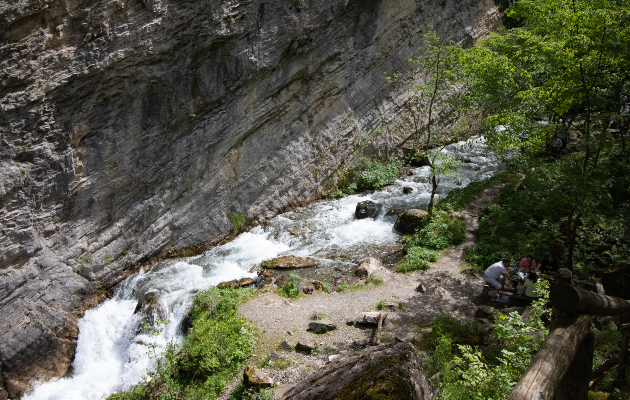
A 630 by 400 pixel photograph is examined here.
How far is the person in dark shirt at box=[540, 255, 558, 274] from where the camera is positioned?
1131cm

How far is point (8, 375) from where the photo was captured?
466 inches

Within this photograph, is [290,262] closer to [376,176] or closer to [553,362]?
[376,176]

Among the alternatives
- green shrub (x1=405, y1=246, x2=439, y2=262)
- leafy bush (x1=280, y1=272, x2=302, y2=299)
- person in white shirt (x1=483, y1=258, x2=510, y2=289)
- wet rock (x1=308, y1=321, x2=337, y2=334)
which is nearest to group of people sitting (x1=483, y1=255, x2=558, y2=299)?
person in white shirt (x1=483, y1=258, x2=510, y2=289)

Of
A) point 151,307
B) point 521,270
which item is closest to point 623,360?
point 521,270

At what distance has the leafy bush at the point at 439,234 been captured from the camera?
15375mm

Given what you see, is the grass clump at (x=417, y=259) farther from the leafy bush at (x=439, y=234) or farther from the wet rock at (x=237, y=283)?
the wet rock at (x=237, y=283)

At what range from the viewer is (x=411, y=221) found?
16.7 meters

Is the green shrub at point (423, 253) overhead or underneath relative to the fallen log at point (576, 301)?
underneath

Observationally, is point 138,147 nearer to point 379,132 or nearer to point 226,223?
point 226,223

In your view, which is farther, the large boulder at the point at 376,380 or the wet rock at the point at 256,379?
the wet rock at the point at 256,379

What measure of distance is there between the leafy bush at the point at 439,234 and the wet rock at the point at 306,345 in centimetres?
646

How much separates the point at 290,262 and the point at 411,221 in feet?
16.5

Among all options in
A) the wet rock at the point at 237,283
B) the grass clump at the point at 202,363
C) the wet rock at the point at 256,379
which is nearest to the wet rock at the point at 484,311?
the wet rock at the point at 256,379

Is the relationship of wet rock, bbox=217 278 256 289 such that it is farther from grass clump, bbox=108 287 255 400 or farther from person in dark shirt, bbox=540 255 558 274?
person in dark shirt, bbox=540 255 558 274
